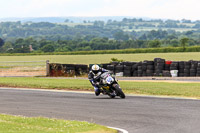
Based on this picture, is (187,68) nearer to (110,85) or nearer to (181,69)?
(181,69)

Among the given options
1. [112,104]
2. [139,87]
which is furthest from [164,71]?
[112,104]

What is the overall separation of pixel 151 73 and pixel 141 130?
27.4 metres

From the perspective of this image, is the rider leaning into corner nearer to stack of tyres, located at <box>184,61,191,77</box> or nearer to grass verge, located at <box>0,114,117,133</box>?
grass verge, located at <box>0,114,117,133</box>

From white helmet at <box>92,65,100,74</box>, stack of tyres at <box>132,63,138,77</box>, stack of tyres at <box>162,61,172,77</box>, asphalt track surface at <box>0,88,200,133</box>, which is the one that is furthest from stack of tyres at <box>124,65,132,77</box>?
white helmet at <box>92,65,100,74</box>

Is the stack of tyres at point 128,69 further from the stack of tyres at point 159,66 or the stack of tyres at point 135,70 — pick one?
the stack of tyres at point 159,66

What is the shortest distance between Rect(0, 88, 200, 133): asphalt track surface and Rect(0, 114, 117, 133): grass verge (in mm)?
986

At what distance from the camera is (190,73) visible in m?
38.3

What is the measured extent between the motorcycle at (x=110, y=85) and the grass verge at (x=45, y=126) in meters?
7.44

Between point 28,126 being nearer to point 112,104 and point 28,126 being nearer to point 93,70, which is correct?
point 112,104

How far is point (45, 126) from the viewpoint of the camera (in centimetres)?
1310

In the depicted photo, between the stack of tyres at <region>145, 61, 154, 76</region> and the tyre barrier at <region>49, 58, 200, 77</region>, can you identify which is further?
the stack of tyres at <region>145, 61, 154, 76</region>

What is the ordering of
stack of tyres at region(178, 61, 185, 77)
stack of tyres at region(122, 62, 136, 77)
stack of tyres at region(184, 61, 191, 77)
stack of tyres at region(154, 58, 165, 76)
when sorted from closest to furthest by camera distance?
stack of tyres at region(184, 61, 191, 77), stack of tyres at region(178, 61, 185, 77), stack of tyres at region(154, 58, 165, 76), stack of tyres at region(122, 62, 136, 77)

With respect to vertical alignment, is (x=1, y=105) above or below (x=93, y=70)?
below

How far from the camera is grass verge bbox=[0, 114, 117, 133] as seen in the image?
485 inches
